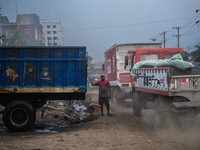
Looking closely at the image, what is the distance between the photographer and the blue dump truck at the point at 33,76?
316 inches

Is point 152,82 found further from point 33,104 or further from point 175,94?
point 33,104

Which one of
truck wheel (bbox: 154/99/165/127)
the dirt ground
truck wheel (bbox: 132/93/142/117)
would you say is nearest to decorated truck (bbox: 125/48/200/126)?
truck wheel (bbox: 154/99/165/127)

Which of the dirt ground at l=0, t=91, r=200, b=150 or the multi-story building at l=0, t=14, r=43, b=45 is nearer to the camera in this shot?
the dirt ground at l=0, t=91, r=200, b=150

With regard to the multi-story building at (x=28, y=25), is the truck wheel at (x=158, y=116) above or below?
below

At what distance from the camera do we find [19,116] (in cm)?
805

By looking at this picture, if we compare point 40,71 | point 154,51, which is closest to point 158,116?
point 40,71

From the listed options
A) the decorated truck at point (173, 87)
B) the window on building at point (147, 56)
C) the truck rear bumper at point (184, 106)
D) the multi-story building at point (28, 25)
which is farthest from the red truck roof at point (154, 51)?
the multi-story building at point (28, 25)

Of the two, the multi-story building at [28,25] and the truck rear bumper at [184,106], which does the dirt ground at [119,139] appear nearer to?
the truck rear bumper at [184,106]

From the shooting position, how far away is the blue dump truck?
26.4ft

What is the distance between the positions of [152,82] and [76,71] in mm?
2497

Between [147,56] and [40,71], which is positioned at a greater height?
[147,56]

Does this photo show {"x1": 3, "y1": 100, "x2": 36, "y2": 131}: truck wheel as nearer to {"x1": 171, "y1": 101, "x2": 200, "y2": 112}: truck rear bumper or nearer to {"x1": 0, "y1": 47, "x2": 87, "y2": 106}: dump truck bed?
{"x1": 0, "y1": 47, "x2": 87, "y2": 106}: dump truck bed

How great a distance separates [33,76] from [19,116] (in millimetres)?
1354

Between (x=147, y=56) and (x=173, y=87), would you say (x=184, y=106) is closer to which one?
(x=173, y=87)
